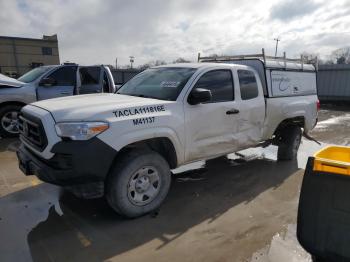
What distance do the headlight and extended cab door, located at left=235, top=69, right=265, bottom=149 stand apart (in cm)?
245

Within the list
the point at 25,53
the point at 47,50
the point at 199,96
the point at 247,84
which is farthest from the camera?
the point at 47,50

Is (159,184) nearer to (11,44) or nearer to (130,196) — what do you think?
(130,196)

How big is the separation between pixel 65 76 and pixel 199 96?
571 centimetres

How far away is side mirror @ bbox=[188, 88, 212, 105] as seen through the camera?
405 centimetres

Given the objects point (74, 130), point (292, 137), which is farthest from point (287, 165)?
point (74, 130)

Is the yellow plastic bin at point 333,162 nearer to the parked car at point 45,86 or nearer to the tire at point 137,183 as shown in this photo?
the tire at point 137,183

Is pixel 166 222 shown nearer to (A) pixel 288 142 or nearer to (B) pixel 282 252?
(B) pixel 282 252

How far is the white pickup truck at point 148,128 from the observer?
3.30m

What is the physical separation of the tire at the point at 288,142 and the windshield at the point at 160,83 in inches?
115

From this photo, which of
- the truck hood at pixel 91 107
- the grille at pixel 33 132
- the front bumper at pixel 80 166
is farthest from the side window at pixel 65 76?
the front bumper at pixel 80 166

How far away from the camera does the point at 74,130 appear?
326cm

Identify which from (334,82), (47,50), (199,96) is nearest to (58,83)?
(199,96)

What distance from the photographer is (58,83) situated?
27.6 feet

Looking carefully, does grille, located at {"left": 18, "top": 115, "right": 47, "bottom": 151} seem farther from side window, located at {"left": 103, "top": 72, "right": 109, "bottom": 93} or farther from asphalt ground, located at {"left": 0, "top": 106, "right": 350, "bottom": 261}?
side window, located at {"left": 103, "top": 72, "right": 109, "bottom": 93}
